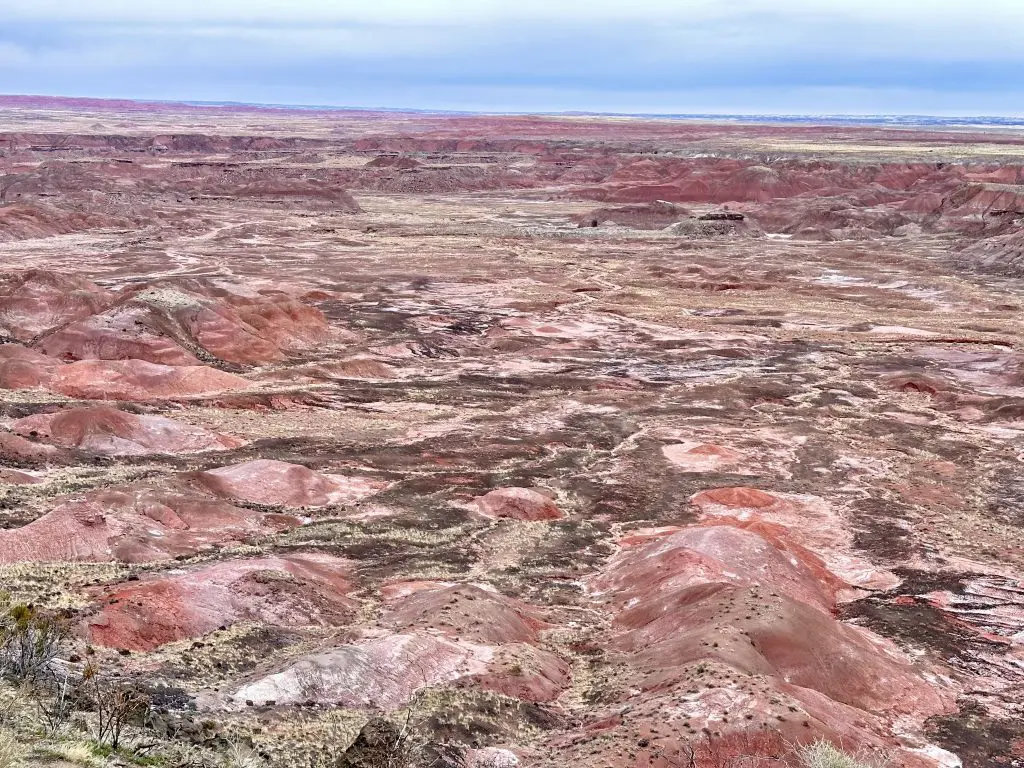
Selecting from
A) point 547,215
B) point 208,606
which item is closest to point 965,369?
point 208,606

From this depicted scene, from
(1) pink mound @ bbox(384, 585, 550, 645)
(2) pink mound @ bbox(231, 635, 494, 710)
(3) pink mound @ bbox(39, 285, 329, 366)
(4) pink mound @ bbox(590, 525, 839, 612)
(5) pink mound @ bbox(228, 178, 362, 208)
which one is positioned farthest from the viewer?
(5) pink mound @ bbox(228, 178, 362, 208)

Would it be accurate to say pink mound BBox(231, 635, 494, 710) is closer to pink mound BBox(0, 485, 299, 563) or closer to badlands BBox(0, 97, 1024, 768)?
badlands BBox(0, 97, 1024, 768)

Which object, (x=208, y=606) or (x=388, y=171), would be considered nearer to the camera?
(x=208, y=606)

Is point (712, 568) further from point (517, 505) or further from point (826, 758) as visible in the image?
point (826, 758)

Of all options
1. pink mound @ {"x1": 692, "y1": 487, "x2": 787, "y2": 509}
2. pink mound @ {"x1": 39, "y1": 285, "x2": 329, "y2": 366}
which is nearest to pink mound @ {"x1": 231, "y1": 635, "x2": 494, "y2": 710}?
pink mound @ {"x1": 692, "y1": 487, "x2": 787, "y2": 509}

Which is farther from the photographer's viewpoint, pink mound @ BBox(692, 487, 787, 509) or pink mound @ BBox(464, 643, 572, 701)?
pink mound @ BBox(692, 487, 787, 509)

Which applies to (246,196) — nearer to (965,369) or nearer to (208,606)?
(965,369)

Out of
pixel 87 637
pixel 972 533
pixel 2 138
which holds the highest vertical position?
pixel 2 138
